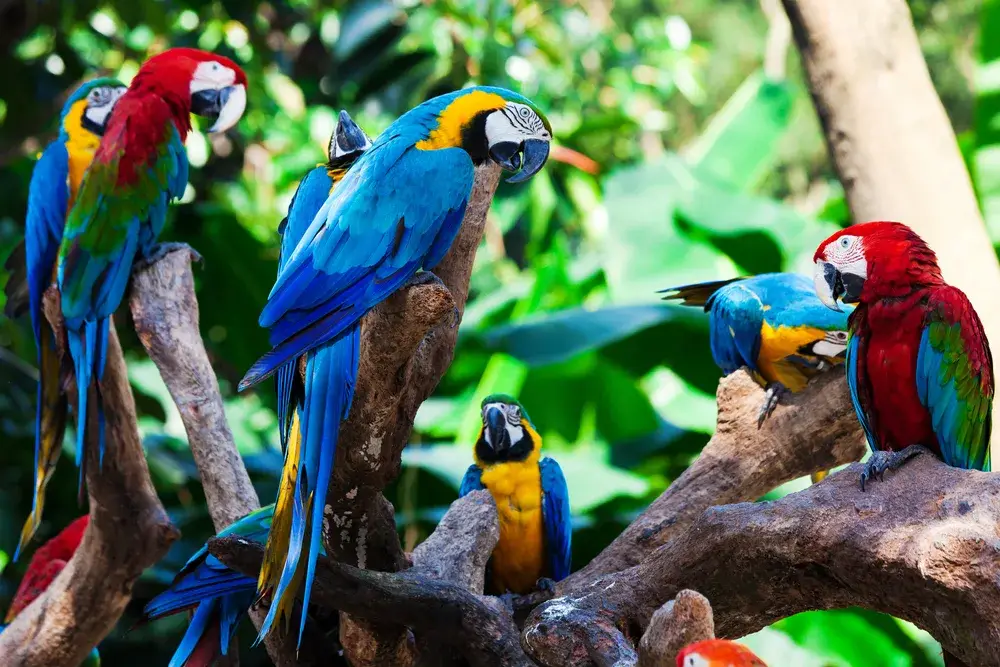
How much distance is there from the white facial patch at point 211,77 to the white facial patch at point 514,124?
2.34ft

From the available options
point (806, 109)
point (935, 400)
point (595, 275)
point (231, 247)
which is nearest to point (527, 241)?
point (595, 275)

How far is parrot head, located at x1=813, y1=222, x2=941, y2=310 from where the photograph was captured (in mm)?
1233

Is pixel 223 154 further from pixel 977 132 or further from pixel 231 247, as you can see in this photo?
pixel 977 132

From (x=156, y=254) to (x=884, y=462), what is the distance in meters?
1.21

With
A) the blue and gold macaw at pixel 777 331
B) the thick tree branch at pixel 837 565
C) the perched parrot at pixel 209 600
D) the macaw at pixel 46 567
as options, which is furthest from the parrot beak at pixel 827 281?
the macaw at pixel 46 567

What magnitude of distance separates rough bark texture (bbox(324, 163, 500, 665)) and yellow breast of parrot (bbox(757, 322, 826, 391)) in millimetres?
505

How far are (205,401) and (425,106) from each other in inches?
24.6

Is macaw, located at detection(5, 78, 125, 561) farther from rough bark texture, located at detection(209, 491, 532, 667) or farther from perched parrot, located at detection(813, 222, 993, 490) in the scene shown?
perched parrot, located at detection(813, 222, 993, 490)

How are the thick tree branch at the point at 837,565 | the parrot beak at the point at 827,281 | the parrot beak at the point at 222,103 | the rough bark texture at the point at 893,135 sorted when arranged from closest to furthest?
the thick tree branch at the point at 837,565
the parrot beak at the point at 827,281
the parrot beak at the point at 222,103
the rough bark texture at the point at 893,135

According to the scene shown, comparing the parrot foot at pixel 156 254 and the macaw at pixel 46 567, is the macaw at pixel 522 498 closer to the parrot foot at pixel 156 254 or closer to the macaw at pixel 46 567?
the parrot foot at pixel 156 254

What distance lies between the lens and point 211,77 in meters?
1.72

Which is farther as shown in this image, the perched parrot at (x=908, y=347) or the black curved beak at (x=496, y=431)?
the black curved beak at (x=496, y=431)

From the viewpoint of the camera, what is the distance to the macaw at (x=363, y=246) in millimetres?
1008

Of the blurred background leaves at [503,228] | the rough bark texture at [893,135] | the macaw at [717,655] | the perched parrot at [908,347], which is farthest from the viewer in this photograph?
the blurred background leaves at [503,228]
